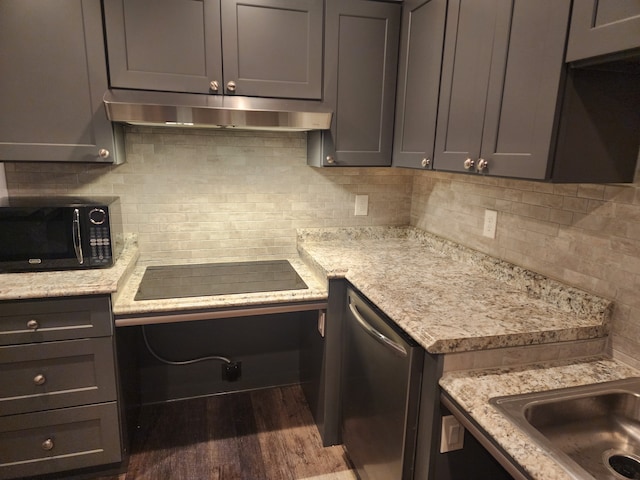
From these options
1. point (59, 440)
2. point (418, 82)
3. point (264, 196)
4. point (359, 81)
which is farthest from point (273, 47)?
point (59, 440)

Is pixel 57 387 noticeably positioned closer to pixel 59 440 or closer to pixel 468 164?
pixel 59 440

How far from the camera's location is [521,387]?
1.11 meters

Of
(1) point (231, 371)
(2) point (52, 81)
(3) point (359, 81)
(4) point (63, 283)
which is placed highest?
(3) point (359, 81)

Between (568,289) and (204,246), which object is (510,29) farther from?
(204,246)

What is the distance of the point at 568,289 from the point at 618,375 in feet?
1.05

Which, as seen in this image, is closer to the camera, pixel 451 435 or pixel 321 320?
pixel 451 435

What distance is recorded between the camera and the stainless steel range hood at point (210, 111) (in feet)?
5.49

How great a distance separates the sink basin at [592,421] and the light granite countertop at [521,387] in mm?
31

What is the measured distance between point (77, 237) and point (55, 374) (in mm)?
578

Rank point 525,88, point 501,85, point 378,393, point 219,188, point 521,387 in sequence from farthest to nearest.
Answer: point 219,188 → point 378,393 → point 501,85 → point 525,88 → point 521,387

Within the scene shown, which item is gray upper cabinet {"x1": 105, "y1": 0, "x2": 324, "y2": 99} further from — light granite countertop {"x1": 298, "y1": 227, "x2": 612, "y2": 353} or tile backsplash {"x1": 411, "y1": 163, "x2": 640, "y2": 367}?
tile backsplash {"x1": 411, "y1": 163, "x2": 640, "y2": 367}

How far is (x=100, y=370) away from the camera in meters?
1.72

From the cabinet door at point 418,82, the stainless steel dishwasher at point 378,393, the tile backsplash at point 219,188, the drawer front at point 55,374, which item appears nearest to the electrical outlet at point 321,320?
the stainless steel dishwasher at point 378,393

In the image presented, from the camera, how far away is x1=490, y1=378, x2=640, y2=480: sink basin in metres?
1.03
